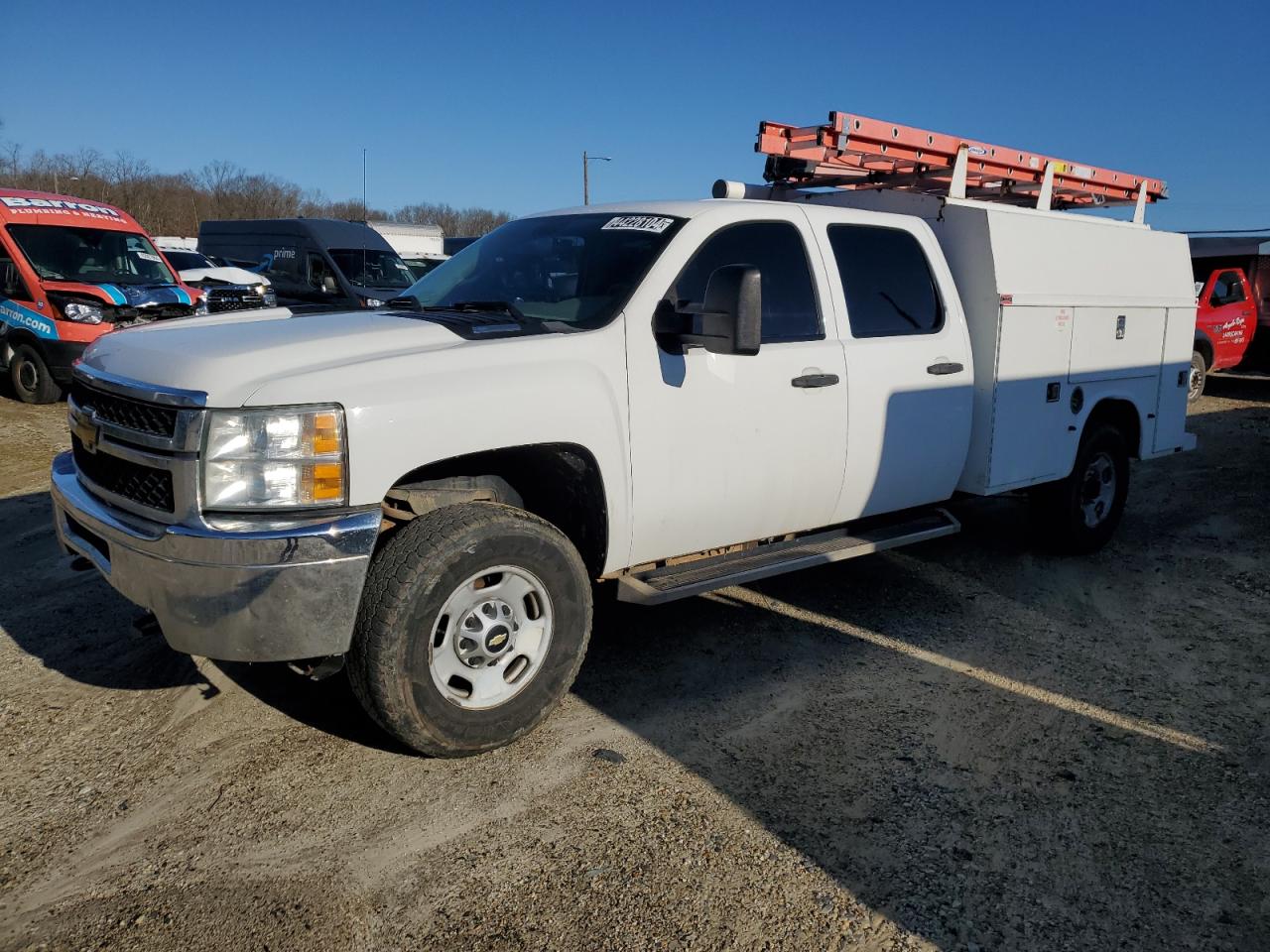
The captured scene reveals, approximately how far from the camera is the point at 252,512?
3.03 meters

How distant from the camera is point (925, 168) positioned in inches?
226

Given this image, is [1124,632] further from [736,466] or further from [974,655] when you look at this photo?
[736,466]

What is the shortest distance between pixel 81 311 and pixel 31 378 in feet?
3.55

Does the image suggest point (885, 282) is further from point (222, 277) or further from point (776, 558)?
point (222, 277)

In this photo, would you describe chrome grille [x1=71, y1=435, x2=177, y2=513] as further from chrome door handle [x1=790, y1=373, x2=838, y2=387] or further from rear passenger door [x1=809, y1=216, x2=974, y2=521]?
rear passenger door [x1=809, y1=216, x2=974, y2=521]

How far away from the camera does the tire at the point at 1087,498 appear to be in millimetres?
6098

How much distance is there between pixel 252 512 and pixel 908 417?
10.2 feet

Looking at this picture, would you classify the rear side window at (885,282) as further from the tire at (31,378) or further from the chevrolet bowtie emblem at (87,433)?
the tire at (31,378)

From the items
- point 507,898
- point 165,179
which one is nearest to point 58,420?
point 507,898

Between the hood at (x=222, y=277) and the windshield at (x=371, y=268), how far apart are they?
136 cm

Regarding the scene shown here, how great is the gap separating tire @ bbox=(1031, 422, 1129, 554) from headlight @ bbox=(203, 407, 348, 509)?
4699 millimetres

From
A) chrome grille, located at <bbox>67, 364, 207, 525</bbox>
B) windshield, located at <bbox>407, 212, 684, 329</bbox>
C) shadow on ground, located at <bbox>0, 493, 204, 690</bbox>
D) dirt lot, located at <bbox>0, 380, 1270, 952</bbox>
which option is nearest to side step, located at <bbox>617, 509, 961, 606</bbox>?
dirt lot, located at <bbox>0, 380, 1270, 952</bbox>

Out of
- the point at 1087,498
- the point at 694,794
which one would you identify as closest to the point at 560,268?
the point at 694,794

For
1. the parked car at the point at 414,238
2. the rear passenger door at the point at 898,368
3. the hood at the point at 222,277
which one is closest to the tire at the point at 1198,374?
the rear passenger door at the point at 898,368
